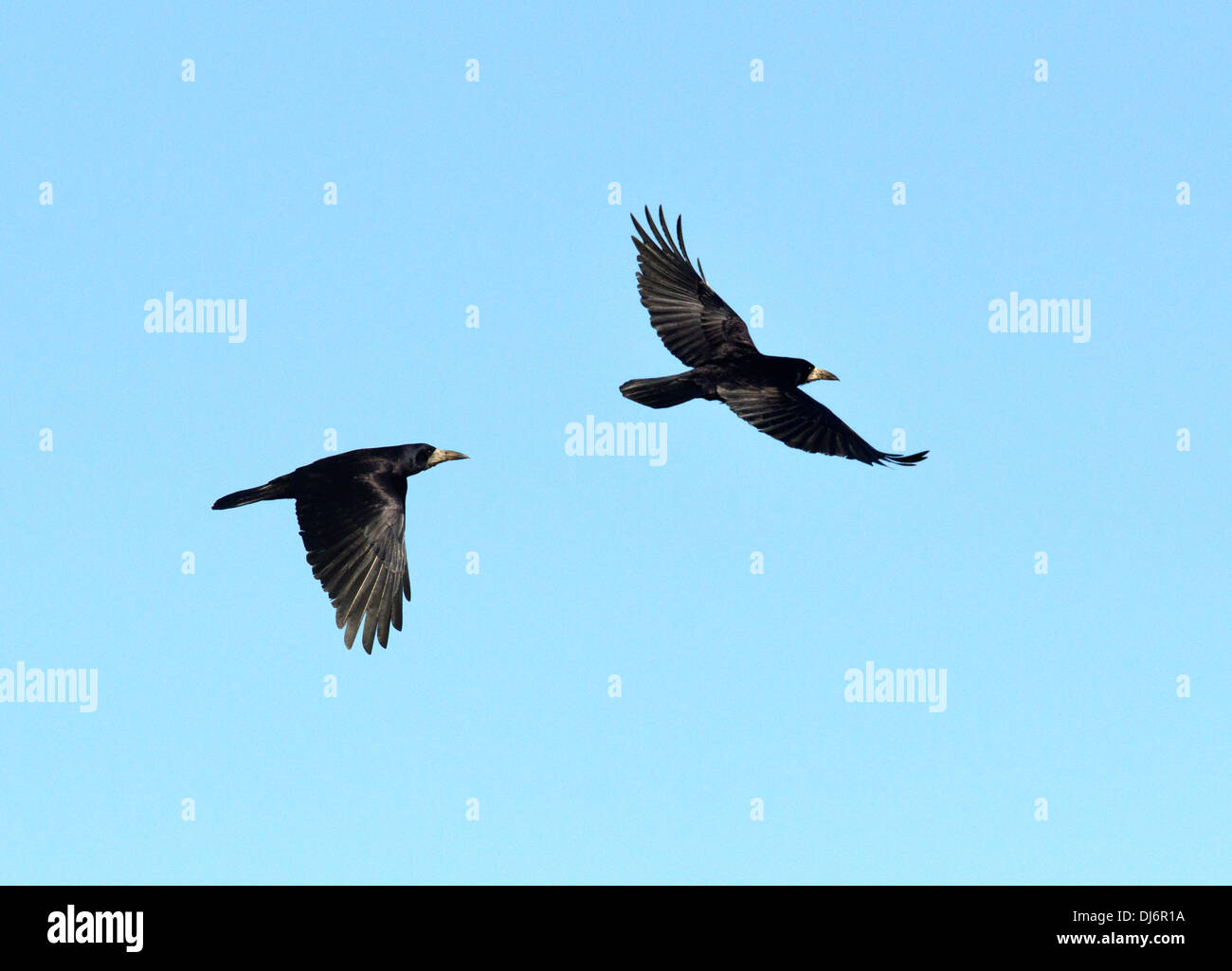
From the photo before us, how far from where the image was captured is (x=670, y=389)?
18938 millimetres

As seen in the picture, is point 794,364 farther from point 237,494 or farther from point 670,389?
point 237,494

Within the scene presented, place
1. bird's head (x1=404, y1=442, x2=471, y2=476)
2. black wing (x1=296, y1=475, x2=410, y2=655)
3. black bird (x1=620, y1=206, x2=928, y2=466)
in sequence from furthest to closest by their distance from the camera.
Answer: black bird (x1=620, y1=206, x2=928, y2=466) → bird's head (x1=404, y1=442, x2=471, y2=476) → black wing (x1=296, y1=475, x2=410, y2=655)

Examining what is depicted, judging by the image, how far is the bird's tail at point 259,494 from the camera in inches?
669

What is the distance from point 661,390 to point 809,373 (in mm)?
2055

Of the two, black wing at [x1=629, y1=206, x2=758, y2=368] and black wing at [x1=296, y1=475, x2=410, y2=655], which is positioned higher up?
black wing at [x1=629, y1=206, x2=758, y2=368]

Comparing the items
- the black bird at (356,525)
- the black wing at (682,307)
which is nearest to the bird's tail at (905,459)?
the black wing at (682,307)

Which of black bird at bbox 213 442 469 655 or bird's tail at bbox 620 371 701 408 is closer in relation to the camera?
black bird at bbox 213 442 469 655

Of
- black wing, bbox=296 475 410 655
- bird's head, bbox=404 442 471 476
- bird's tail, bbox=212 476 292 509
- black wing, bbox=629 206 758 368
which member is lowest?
black wing, bbox=296 475 410 655

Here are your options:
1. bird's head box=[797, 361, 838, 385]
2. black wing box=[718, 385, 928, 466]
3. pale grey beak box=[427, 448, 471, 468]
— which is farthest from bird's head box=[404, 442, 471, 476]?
bird's head box=[797, 361, 838, 385]

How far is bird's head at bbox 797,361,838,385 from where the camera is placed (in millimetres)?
19562

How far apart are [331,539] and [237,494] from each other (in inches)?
64.5

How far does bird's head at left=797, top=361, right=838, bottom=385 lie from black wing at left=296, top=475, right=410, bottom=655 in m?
5.53

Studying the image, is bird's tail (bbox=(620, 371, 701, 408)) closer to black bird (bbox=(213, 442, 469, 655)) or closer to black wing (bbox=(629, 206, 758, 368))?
black wing (bbox=(629, 206, 758, 368))
